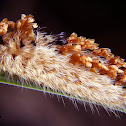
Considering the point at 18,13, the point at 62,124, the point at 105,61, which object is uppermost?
the point at 18,13

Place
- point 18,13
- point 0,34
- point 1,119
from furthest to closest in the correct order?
point 18,13
point 1,119
point 0,34

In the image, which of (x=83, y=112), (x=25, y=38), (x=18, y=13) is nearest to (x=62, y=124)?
(x=83, y=112)

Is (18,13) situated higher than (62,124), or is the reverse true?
(18,13)

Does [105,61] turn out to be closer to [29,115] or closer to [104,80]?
[104,80]

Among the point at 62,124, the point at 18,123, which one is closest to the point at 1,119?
the point at 18,123

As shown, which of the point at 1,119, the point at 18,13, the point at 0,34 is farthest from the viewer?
the point at 18,13

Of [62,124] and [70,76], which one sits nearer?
[70,76]
